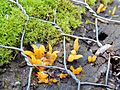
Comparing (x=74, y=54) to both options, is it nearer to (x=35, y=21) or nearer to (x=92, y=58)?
(x=92, y=58)

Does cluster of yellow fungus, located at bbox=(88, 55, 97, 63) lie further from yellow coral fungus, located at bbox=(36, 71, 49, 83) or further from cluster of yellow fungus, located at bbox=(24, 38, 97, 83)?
yellow coral fungus, located at bbox=(36, 71, 49, 83)

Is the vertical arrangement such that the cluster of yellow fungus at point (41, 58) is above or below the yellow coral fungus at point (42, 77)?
above

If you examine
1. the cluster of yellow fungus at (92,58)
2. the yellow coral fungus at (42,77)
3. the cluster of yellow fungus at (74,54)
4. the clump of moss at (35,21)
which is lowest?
the yellow coral fungus at (42,77)

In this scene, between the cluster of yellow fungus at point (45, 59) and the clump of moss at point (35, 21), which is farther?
the clump of moss at point (35, 21)

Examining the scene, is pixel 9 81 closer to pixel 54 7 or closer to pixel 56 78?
pixel 56 78

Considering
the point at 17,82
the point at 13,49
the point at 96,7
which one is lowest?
the point at 17,82

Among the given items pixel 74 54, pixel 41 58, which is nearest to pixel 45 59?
pixel 41 58

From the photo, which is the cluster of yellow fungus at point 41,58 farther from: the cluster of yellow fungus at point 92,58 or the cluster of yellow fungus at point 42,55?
the cluster of yellow fungus at point 92,58

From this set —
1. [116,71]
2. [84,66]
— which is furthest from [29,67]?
[116,71]

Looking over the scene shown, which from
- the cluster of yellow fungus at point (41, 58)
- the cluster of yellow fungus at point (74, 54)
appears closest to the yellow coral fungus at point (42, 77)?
the cluster of yellow fungus at point (41, 58)
